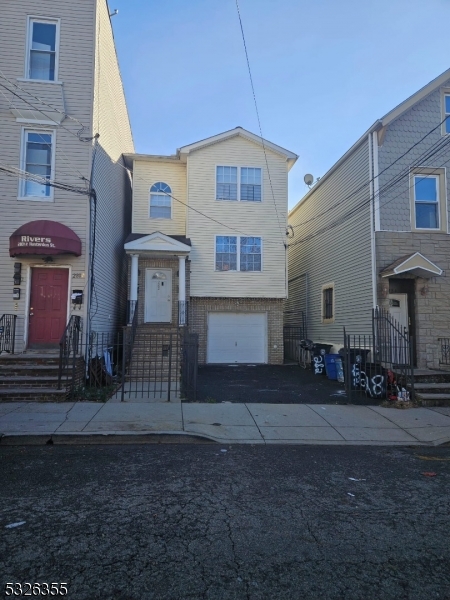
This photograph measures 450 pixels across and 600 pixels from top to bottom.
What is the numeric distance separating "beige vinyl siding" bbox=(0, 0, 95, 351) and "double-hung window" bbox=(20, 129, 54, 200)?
18 cm

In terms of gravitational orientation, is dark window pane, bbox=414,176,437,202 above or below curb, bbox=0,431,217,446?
above

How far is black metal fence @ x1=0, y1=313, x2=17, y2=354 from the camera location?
10320 millimetres

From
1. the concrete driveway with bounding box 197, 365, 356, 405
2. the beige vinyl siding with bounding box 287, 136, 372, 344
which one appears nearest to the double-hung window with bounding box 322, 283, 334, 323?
the beige vinyl siding with bounding box 287, 136, 372, 344

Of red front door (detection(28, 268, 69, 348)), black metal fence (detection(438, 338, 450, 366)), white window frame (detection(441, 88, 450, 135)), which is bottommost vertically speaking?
black metal fence (detection(438, 338, 450, 366))

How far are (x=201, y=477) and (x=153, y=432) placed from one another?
1.86 metres

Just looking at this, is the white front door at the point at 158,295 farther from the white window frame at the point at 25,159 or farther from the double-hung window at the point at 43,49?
the double-hung window at the point at 43,49

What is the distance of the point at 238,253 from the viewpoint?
16078 millimetres

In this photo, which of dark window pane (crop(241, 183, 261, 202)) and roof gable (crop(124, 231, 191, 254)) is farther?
dark window pane (crop(241, 183, 261, 202))

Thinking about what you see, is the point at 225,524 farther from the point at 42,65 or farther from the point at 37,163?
the point at 42,65

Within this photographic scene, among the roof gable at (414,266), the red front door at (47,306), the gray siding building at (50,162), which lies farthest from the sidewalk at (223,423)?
the roof gable at (414,266)

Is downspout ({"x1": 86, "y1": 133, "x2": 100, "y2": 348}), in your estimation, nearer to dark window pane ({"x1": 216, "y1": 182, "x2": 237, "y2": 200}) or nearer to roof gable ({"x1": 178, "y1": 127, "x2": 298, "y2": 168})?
roof gable ({"x1": 178, "y1": 127, "x2": 298, "y2": 168})

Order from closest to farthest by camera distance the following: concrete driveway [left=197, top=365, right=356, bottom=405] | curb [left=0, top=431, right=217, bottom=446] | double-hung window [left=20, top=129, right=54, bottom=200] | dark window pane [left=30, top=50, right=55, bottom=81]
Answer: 1. curb [left=0, top=431, right=217, bottom=446]
2. concrete driveway [left=197, top=365, right=356, bottom=405]
3. double-hung window [left=20, top=129, right=54, bottom=200]
4. dark window pane [left=30, top=50, right=55, bottom=81]

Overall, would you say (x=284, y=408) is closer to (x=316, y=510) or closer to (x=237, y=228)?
(x=316, y=510)

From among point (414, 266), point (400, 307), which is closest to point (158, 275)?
Result: point (400, 307)
